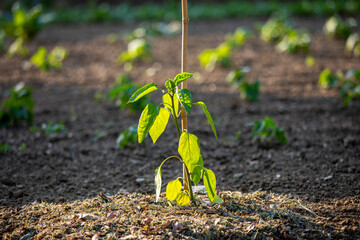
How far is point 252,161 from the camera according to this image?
2.68 m

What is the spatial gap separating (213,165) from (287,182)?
0.59 meters

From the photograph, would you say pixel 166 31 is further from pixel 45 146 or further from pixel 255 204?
pixel 255 204

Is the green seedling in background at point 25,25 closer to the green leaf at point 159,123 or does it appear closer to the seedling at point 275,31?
the seedling at point 275,31

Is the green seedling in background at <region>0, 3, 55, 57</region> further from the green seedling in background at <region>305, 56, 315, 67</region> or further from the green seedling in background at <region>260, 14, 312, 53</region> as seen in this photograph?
the green seedling in background at <region>305, 56, 315, 67</region>

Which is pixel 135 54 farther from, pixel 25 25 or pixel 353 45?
pixel 353 45

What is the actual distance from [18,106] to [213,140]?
6.19 ft

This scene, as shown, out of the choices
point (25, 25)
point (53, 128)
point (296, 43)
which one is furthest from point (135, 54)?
point (25, 25)

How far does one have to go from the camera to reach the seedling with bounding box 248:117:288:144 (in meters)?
2.63

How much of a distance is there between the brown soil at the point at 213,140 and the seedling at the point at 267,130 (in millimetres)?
136

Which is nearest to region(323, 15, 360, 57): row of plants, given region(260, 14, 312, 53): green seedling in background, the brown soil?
the brown soil

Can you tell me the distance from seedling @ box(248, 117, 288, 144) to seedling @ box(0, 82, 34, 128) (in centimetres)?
207

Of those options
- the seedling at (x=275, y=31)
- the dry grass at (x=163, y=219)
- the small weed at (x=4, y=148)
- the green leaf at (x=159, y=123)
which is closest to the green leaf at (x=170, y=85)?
the green leaf at (x=159, y=123)

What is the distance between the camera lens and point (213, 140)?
3078mm

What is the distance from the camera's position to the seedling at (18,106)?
318cm
